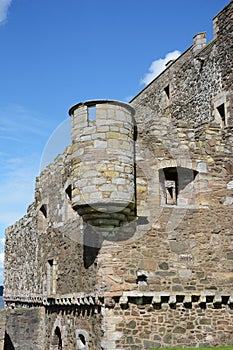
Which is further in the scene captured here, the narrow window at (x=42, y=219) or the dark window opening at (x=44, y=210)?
the narrow window at (x=42, y=219)

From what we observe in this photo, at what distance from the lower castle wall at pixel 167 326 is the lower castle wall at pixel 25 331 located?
571cm

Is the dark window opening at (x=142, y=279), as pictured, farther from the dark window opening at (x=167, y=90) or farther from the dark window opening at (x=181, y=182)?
the dark window opening at (x=167, y=90)

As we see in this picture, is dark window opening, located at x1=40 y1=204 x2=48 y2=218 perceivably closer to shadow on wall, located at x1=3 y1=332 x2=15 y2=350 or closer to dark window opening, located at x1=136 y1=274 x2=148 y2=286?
shadow on wall, located at x1=3 y1=332 x2=15 y2=350

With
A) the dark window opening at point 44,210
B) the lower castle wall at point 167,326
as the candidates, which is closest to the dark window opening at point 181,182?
the lower castle wall at point 167,326

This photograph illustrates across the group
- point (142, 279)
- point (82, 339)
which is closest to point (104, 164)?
point (142, 279)

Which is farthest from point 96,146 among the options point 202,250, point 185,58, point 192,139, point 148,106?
point 148,106

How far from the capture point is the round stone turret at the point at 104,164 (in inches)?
457

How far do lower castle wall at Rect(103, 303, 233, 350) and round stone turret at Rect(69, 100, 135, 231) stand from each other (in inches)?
79.0

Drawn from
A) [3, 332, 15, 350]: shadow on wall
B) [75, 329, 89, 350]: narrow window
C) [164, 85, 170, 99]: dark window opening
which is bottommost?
[3, 332, 15, 350]: shadow on wall

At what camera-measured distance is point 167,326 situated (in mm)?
11945

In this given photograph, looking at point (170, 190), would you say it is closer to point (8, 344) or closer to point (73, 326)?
point (73, 326)

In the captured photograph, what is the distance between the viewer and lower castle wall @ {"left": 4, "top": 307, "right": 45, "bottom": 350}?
1662 centimetres

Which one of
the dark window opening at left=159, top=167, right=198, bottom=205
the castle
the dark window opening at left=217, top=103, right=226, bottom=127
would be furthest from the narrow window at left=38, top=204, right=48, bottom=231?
the dark window opening at left=217, top=103, right=226, bottom=127

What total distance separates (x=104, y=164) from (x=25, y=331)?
→ 25.0ft
